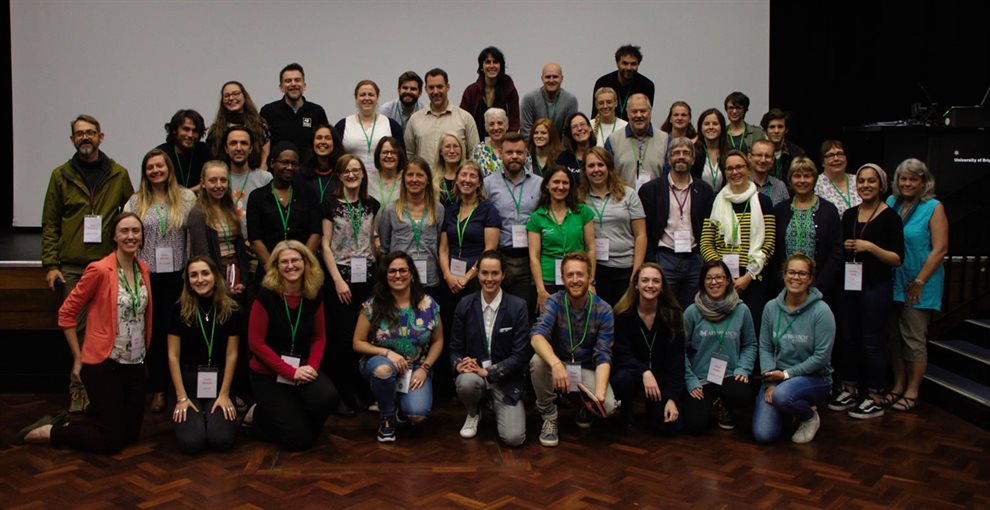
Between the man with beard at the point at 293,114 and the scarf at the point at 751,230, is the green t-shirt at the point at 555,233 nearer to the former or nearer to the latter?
the scarf at the point at 751,230

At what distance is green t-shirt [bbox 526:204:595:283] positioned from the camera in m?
4.16

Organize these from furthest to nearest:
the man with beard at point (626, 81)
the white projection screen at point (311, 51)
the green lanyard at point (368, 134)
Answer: the white projection screen at point (311, 51) < the man with beard at point (626, 81) < the green lanyard at point (368, 134)

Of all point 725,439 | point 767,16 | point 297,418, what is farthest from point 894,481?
point 767,16

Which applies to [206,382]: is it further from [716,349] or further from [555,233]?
[716,349]

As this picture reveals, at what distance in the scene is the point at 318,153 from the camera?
4.33m

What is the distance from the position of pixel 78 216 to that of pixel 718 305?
136 inches

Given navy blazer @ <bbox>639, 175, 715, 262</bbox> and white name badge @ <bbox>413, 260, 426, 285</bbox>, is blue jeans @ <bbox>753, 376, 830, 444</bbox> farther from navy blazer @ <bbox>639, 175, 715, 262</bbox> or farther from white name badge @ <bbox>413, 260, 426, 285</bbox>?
white name badge @ <bbox>413, 260, 426, 285</bbox>

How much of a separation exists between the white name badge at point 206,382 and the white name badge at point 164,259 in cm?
66

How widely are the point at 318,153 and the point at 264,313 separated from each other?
1093mm

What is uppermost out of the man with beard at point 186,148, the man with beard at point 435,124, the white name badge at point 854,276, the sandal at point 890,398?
the man with beard at point 435,124

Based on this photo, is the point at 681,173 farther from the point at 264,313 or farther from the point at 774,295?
the point at 264,313

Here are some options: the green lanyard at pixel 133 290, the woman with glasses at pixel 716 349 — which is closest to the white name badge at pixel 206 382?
the green lanyard at pixel 133 290

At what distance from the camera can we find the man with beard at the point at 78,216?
4.15m

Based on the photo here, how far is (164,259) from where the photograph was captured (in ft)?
13.2
